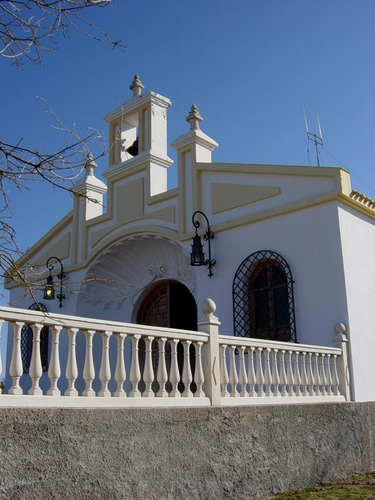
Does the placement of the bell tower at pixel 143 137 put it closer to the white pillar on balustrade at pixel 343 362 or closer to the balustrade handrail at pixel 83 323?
the white pillar on balustrade at pixel 343 362

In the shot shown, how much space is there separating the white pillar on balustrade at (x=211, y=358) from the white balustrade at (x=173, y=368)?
11mm

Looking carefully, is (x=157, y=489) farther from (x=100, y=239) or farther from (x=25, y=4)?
(x=100, y=239)

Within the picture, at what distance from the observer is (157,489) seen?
5.68 meters

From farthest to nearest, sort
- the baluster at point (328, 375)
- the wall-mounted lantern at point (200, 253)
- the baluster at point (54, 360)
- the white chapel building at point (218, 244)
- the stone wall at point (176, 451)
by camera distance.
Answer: the wall-mounted lantern at point (200, 253) < the white chapel building at point (218, 244) < the baluster at point (328, 375) < the baluster at point (54, 360) < the stone wall at point (176, 451)

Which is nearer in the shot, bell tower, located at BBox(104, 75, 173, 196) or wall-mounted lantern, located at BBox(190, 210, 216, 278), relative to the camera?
wall-mounted lantern, located at BBox(190, 210, 216, 278)

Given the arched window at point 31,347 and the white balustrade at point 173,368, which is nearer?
the white balustrade at point 173,368

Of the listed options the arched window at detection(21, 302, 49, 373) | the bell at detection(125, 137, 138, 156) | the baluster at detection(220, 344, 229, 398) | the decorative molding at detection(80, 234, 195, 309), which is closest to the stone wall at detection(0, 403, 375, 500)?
the baluster at detection(220, 344, 229, 398)

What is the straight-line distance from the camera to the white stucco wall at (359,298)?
9180 millimetres

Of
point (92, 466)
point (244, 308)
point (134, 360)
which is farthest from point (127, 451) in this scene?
point (244, 308)

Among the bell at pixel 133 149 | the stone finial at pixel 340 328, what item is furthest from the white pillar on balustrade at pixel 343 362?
the bell at pixel 133 149

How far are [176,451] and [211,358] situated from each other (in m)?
1.15

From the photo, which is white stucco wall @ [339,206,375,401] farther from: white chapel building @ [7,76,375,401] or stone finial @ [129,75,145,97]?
stone finial @ [129,75,145,97]

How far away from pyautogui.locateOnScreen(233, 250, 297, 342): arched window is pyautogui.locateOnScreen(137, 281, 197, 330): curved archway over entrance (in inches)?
91.9

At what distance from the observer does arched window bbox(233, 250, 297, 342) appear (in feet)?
→ 32.6
